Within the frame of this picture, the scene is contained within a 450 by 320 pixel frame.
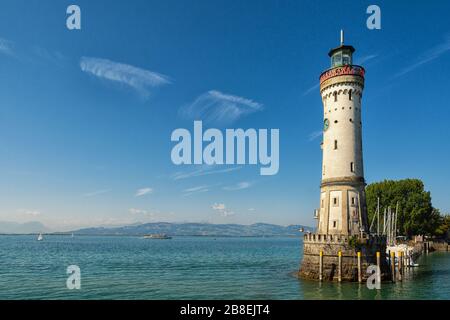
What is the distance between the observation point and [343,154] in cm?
4597

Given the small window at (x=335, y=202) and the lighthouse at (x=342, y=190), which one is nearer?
the lighthouse at (x=342, y=190)

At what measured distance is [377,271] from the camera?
41.9 meters

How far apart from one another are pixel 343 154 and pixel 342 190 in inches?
170

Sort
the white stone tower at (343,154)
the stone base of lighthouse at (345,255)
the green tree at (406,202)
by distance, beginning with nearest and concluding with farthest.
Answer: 1. the stone base of lighthouse at (345,255)
2. the white stone tower at (343,154)
3. the green tree at (406,202)

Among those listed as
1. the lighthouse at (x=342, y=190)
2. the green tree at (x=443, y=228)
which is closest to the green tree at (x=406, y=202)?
the green tree at (x=443, y=228)

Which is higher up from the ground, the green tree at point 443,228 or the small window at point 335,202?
the small window at point 335,202

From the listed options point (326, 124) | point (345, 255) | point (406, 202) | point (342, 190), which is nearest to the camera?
point (345, 255)

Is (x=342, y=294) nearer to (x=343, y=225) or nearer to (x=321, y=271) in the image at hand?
(x=321, y=271)

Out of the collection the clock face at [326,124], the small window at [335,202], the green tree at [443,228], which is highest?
the clock face at [326,124]

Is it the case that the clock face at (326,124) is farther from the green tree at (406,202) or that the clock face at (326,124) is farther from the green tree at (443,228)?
the green tree at (443,228)

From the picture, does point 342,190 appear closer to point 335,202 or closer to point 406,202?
point 335,202

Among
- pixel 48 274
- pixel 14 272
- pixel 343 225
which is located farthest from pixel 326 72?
pixel 14 272

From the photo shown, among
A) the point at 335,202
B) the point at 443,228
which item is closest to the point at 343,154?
the point at 335,202

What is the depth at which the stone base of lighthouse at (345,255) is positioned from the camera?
4250 centimetres
